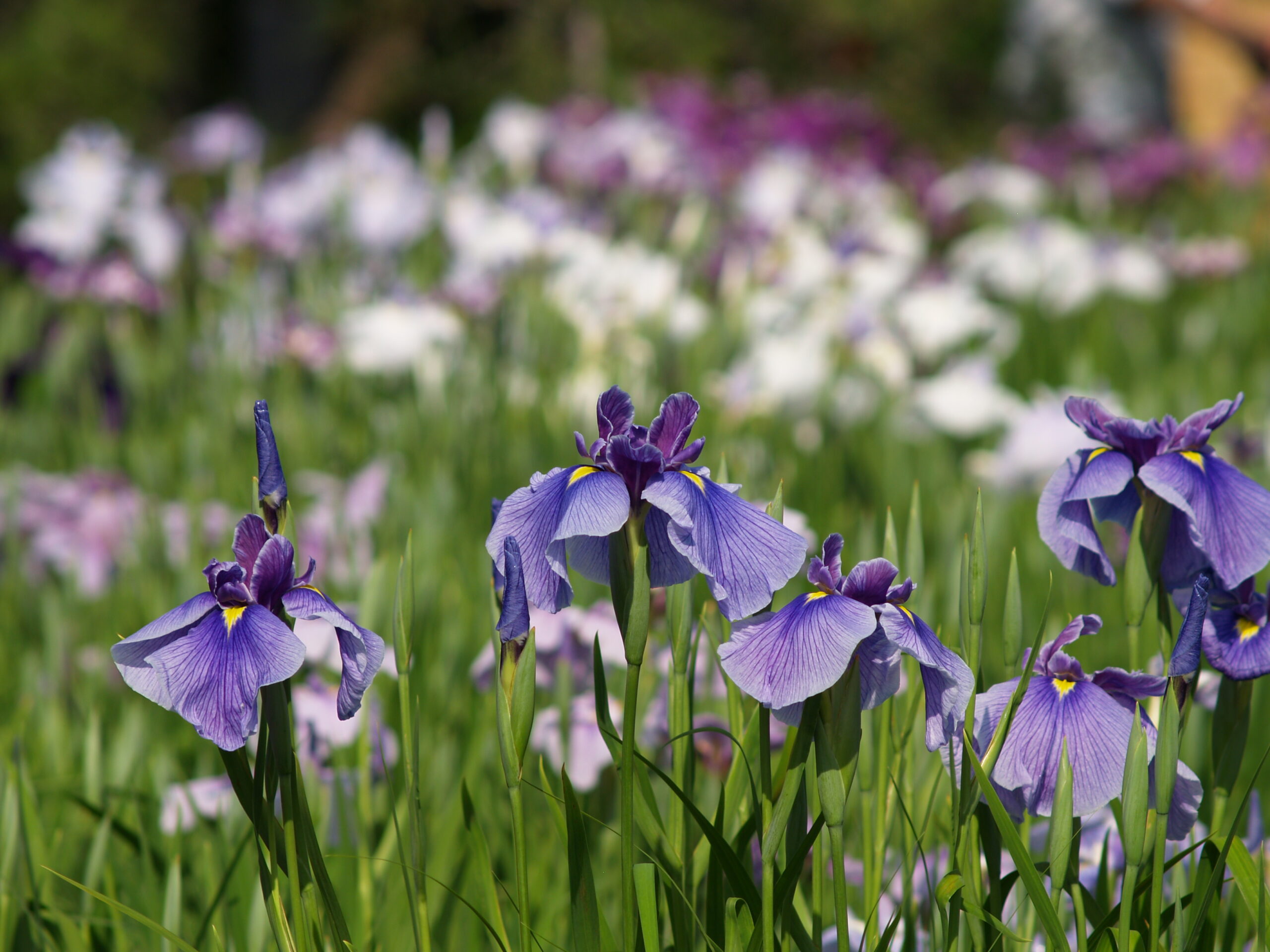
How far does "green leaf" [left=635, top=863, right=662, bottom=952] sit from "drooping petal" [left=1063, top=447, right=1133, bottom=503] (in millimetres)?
395

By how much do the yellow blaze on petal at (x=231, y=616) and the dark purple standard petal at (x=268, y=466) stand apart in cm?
7

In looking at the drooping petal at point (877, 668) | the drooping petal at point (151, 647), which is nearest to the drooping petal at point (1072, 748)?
the drooping petal at point (877, 668)

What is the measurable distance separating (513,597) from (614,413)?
0.14 meters

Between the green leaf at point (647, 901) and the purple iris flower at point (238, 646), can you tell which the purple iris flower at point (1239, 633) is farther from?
the purple iris flower at point (238, 646)

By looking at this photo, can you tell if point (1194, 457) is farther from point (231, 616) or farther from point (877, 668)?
point (231, 616)

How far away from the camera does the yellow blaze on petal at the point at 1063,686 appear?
2.54 ft

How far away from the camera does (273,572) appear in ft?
2.32

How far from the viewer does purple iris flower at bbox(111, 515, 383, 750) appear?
0.67 meters

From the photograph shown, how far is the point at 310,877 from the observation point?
774 mm

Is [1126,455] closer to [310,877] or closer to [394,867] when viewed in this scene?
[310,877]

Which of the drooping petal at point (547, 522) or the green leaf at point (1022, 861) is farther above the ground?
the drooping petal at point (547, 522)

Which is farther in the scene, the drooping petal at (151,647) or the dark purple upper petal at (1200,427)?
the dark purple upper petal at (1200,427)

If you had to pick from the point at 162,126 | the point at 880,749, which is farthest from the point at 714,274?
the point at 162,126

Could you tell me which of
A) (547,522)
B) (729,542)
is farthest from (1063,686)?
(547,522)
